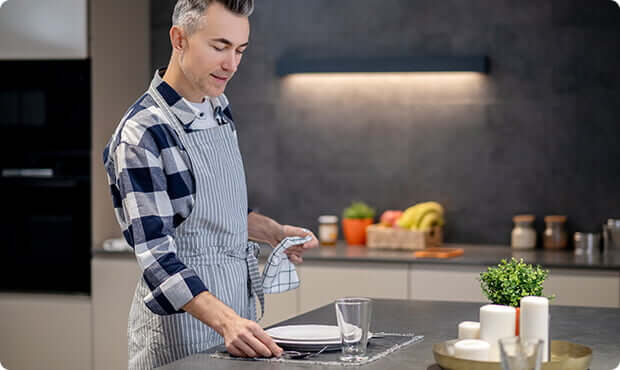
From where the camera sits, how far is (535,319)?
4.84ft

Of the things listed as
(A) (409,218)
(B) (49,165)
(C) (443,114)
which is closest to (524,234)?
(A) (409,218)

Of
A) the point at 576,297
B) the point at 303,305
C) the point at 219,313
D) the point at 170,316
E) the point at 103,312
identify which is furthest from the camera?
the point at 103,312

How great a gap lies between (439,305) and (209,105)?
0.81 m

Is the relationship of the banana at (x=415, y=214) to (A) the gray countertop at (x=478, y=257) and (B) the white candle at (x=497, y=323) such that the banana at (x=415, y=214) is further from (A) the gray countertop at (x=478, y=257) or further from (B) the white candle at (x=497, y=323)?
(B) the white candle at (x=497, y=323)

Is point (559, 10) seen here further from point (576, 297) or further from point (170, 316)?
point (170, 316)

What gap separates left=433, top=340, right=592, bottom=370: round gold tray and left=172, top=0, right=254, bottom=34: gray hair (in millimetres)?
850

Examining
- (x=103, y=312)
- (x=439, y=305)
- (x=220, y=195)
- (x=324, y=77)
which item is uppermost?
(x=324, y=77)

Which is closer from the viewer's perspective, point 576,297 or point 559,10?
point 576,297

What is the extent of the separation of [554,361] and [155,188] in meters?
0.86

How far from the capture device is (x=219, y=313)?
167cm

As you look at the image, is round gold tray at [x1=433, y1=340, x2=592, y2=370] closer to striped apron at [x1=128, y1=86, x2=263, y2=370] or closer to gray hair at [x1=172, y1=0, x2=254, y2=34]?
striped apron at [x1=128, y1=86, x2=263, y2=370]

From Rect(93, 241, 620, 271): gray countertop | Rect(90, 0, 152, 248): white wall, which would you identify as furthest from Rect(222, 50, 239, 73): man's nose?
Rect(90, 0, 152, 248): white wall

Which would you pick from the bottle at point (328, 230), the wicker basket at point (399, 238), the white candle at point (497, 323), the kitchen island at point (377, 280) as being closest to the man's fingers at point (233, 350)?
the white candle at point (497, 323)

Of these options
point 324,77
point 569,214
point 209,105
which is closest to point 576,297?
point 569,214
